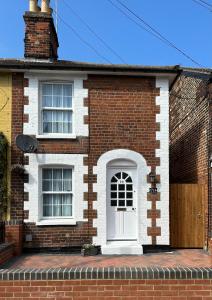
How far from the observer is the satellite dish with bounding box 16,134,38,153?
32.8 ft

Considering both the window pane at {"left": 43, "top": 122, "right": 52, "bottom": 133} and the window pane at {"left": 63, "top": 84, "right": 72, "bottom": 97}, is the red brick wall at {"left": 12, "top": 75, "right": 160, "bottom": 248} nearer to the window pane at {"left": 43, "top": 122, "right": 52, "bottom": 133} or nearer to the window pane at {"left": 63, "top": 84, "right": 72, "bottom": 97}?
the window pane at {"left": 43, "top": 122, "right": 52, "bottom": 133}

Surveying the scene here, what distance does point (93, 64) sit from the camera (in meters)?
10.9

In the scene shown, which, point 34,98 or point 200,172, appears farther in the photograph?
point 200,172

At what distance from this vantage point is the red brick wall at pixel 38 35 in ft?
37.0

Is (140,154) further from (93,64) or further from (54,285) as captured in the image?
(54,285)

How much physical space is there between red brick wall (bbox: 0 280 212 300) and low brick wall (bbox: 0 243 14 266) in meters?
2.34

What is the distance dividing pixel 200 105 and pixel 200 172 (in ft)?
7.18

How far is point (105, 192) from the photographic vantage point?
405 inches

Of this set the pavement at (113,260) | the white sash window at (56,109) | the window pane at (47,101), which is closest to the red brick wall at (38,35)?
the white sash window at (56,109)

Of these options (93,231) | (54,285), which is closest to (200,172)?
(93,231)

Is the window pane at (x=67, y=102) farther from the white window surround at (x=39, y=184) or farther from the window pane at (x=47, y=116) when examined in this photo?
the white window surround at (x=39, y=184)

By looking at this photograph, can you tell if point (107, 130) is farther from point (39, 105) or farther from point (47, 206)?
point (47, 206)

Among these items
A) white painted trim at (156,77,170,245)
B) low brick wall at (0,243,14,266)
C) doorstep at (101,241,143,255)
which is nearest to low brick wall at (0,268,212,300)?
low brick wall at (0,243,14,266)

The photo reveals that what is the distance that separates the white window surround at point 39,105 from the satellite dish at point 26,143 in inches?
12.2
